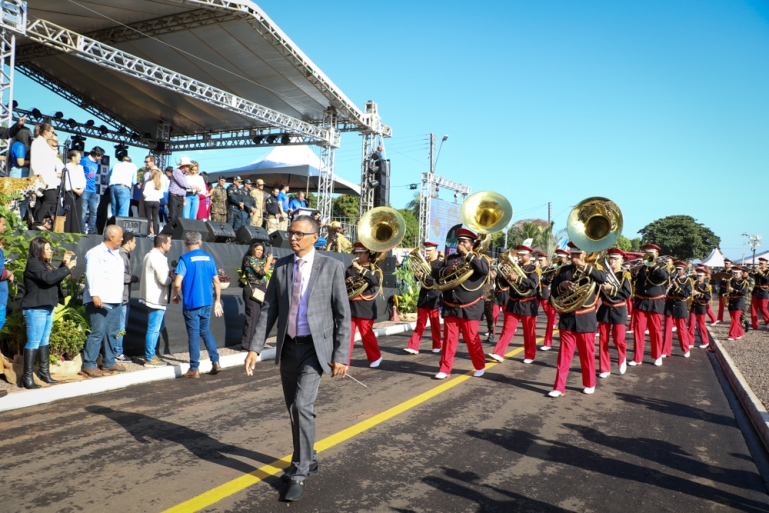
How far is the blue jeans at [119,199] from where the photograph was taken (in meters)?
11.8

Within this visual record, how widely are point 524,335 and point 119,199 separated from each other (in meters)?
8.44

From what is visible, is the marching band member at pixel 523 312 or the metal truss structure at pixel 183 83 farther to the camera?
the metal truss structure at pixel 183 83

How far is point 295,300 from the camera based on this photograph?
165 inches

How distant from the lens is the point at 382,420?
222 inches

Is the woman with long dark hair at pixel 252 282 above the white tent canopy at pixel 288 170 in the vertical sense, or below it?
below

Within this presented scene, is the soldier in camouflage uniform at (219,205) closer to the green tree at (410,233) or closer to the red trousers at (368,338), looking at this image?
the red trousers at (368,338)

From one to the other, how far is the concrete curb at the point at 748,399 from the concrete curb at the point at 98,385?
6587 mm

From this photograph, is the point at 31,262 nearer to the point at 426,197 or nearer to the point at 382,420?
the point at 382,420

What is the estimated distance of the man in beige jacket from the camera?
7.72 metres

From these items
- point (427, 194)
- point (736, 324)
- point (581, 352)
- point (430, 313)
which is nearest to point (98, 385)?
point (430, 313)

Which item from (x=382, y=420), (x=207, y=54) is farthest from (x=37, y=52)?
(x=382, y=420)

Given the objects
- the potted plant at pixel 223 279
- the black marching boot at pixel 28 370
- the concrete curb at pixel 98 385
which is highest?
the potted plant at pixel 223 279

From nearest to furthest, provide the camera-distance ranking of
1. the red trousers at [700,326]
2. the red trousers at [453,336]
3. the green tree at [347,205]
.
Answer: the red trousers at [453,336]
the red trousers at [700,326]
the green tree at [347,205]

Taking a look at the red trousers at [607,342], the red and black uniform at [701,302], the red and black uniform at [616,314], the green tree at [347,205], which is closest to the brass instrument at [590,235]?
the red trousers at [607,342]
